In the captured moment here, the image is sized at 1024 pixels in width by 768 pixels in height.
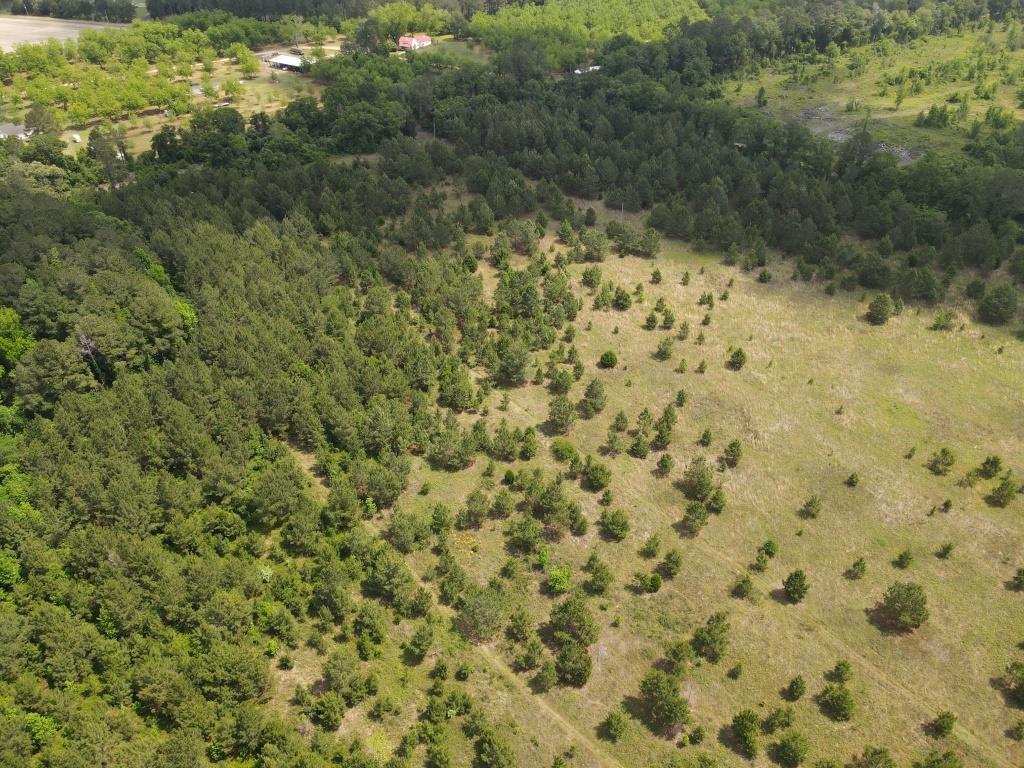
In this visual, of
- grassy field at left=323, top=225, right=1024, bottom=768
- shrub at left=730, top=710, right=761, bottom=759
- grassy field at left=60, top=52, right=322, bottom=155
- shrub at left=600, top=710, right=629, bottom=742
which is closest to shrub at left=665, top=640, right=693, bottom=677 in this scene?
grassy field at left=323, top=225, right=1024, bottom=768

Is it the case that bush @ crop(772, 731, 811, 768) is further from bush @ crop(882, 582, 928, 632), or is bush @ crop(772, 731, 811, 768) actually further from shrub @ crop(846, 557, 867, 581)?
shrub @ crop(846, 557, 867, 581)

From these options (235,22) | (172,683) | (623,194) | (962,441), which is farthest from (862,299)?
(235,22)

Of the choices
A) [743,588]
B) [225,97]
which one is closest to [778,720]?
[743,588]

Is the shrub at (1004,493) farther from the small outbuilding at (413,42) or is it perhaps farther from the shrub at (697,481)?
the small outbuilding at (413,42)

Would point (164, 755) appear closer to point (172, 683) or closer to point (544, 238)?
point (172, 683)

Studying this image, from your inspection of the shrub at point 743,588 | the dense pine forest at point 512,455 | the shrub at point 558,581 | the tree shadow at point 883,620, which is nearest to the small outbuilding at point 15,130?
the dense pine forest at point 512,455
